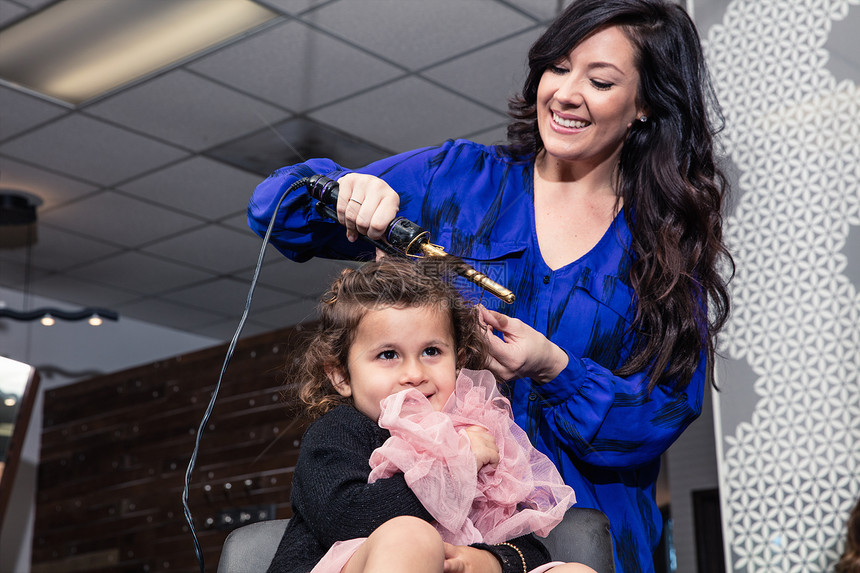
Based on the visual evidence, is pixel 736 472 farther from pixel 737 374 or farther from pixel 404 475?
pixel 404 475

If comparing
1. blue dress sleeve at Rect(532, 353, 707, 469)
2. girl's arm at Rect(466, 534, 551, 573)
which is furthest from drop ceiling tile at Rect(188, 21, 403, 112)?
girl's arm at Rect(466, 534, 551, 573)

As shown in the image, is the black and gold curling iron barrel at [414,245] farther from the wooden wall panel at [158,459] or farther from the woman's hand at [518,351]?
the wooden wall panel at [158,459]

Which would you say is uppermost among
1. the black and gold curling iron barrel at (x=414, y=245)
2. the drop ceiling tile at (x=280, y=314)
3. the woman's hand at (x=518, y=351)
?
the drop ceiling tile at (x=280, y=314)

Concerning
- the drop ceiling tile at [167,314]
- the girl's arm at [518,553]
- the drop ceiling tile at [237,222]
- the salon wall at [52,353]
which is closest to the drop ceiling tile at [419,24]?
the drop ceiling tile at [237,222]

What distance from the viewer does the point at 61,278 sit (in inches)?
270

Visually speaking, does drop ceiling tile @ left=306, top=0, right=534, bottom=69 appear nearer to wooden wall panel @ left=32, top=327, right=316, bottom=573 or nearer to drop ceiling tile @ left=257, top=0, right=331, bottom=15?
drop ceiling tile @ left=257, top=0, right=331, bottom=15

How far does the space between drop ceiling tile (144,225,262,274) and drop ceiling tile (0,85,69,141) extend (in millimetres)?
1294

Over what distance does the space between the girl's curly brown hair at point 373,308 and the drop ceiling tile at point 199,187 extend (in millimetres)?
3886

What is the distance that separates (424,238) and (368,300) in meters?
0.11

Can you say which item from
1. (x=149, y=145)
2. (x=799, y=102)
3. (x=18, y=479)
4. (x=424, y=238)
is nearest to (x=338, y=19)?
(x=149, y=145)

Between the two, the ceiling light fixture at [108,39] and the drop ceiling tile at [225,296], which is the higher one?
the ceiling light fixture at [108,39]

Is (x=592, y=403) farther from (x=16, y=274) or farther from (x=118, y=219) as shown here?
(x=16, y=274)

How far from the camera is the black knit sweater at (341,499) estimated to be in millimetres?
1243

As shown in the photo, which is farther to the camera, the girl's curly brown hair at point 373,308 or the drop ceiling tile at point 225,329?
the drop ceiling tile at point 225,329
